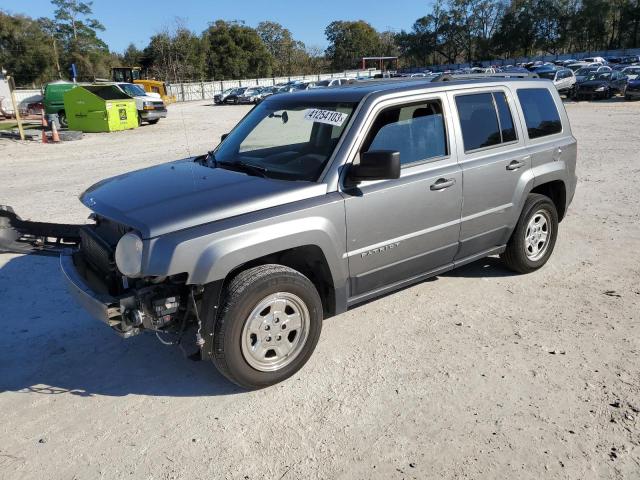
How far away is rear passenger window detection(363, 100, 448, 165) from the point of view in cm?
385

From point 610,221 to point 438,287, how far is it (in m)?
3.29

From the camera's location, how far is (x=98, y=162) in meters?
13.4

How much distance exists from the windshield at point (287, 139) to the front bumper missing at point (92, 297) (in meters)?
1.31

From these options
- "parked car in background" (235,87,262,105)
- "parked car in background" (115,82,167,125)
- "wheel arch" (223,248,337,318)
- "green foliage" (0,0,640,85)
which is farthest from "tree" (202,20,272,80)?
"wheel arch" (223,248,337,318)

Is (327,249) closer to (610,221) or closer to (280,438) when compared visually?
(280,438)

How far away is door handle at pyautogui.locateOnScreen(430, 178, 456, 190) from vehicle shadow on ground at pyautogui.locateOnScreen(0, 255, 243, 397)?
2.10 metres

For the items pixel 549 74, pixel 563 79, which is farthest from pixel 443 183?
pixel 549 74

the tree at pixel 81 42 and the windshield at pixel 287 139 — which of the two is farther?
the tree at pixel 81 42

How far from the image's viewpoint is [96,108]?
67.3 ft

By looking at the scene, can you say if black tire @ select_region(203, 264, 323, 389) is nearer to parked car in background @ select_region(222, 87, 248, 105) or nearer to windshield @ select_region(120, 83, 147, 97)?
windshield @ select_region(120, 83, 147, 97)

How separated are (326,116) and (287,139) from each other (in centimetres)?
68

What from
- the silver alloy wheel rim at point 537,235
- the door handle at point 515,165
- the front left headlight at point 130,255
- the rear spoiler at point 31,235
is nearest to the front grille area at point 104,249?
the front left headlight at point 130,255

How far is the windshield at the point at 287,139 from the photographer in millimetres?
3787

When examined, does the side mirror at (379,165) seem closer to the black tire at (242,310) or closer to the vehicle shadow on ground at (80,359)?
the black tire at (242,310)
